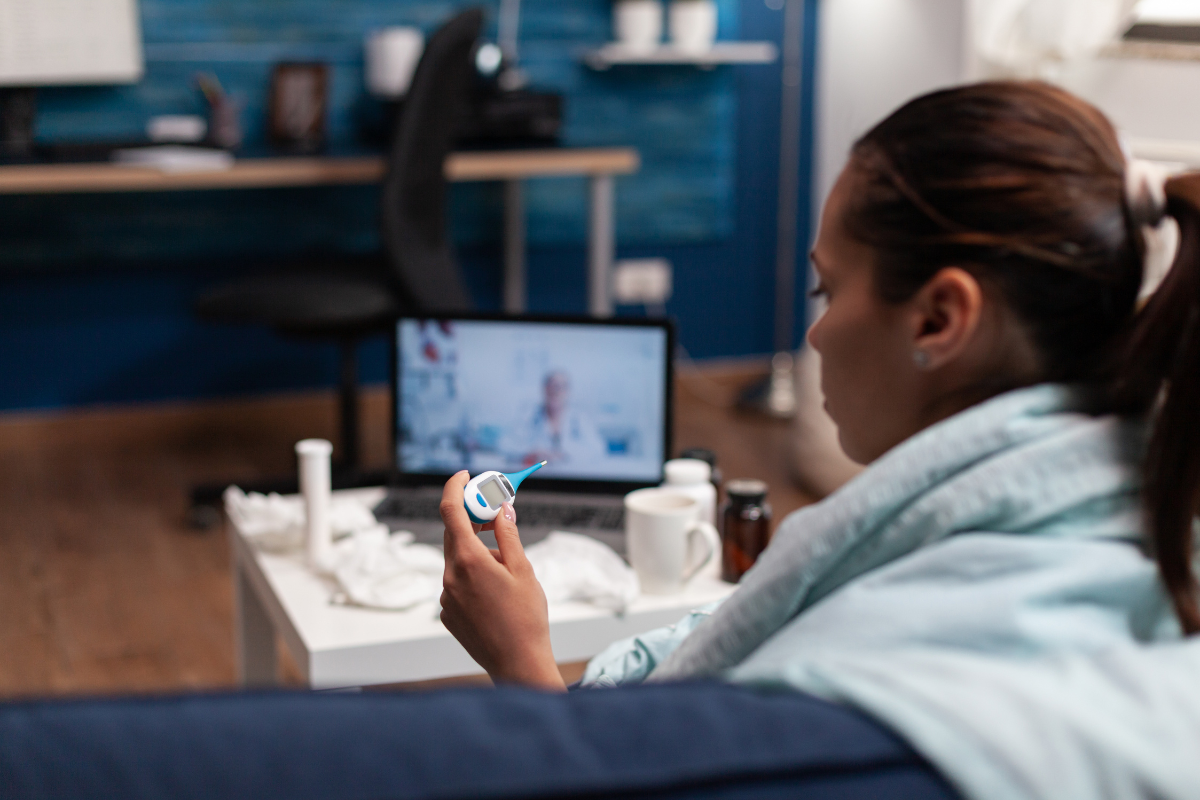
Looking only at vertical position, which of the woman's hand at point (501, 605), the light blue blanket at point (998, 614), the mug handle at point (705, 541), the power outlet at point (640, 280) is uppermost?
the light blue blanket at point (998, 614)

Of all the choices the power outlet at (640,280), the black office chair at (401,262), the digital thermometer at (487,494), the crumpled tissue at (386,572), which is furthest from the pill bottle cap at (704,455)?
the power outlet at (640,280)

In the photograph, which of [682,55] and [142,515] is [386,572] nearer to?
[142,515]

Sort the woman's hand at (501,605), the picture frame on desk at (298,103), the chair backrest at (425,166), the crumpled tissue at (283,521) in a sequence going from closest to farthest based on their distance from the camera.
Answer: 1. the woman's hand at (501,605)
2. the crumpled tissue at (283,521)
3. the chair backrest at (425,166)
4. the picture frame on desk at (298,103)

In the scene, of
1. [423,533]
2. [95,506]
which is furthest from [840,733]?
[95,506]

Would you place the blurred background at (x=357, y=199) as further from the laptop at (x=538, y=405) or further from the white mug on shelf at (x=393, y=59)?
the laptop at (x=538, y=405)

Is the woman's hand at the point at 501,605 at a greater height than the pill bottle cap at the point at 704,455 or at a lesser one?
greater

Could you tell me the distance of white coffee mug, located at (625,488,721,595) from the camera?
1378 millimetres

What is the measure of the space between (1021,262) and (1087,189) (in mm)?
56

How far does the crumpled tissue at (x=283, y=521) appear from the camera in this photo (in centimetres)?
151

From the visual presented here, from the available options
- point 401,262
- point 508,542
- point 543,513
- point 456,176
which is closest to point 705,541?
point 543,513

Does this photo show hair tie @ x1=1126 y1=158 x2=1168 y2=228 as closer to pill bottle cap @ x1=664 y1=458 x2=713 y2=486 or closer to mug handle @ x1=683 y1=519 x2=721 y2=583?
mug handle @ x1=683 y1=519 x2=721 y2=583

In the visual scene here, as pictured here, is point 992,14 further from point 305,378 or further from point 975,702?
point 975,702

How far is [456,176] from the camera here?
10.8 ft

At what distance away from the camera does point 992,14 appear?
2.87 meters
